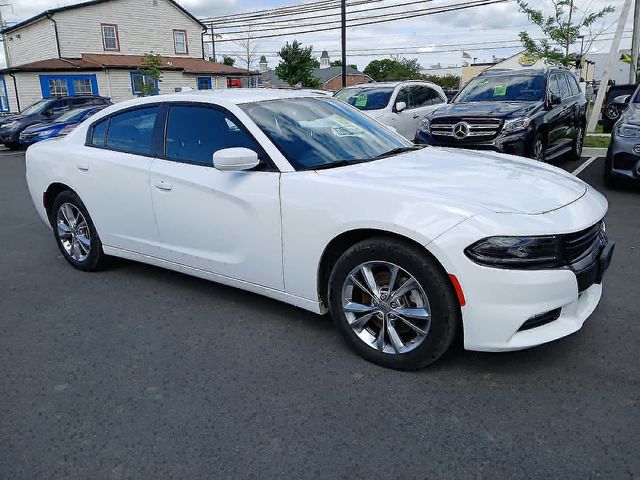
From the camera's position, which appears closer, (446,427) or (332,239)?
(446,427)

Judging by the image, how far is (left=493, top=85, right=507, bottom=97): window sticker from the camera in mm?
9109

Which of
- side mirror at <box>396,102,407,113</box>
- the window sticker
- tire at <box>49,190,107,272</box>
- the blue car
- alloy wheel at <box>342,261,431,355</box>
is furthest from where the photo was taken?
the blue car

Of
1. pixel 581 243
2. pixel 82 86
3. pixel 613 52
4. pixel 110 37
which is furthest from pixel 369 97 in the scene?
pixel 110 37

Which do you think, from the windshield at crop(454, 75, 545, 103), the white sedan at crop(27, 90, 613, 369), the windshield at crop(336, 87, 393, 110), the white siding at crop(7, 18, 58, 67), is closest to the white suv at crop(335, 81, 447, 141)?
the windshield at crop(336, 87, 393, 110)

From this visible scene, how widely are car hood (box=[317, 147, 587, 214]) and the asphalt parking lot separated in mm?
924

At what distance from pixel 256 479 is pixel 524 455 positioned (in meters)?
1.15

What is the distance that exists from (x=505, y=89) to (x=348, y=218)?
23.8 ft

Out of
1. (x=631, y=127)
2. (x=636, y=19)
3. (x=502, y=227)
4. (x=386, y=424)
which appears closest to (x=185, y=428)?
(x=386, y=424)

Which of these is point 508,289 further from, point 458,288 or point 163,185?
point 163,185

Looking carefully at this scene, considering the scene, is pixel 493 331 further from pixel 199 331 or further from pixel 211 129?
pixel 211 129

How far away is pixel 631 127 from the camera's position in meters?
7.23

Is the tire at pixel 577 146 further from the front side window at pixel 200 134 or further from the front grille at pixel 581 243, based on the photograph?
the front side window at pixel 200 134

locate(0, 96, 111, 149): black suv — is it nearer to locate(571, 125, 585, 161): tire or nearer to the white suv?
the white suv

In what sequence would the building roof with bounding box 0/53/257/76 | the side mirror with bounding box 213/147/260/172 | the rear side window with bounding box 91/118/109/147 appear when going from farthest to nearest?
the building roof with bounding box 0/53/257/76 → the rear side window with bounding box 91/118/109/147 → the side mirror with bounding box 213/147/260/172
